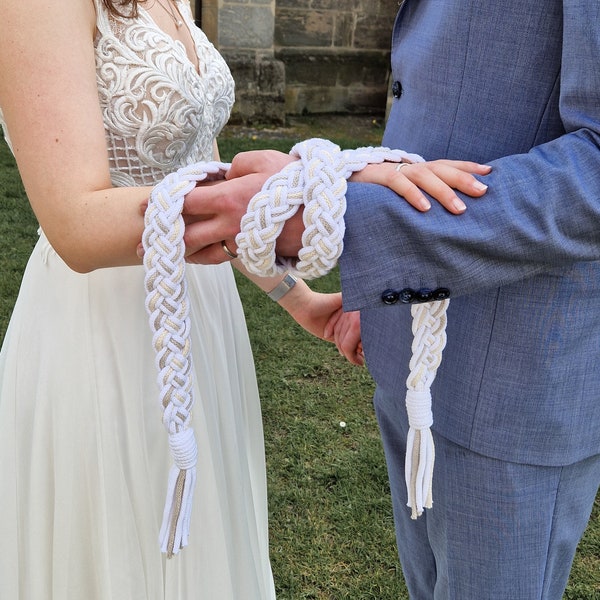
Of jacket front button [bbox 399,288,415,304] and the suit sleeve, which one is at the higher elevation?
the suit sleeve

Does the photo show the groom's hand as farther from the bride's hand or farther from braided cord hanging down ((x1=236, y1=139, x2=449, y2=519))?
the bride's hand

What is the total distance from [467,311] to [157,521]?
953 mm

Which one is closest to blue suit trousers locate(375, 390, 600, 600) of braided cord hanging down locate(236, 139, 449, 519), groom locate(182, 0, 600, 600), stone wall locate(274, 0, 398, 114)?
groom locate(182, 0, 600, 600)

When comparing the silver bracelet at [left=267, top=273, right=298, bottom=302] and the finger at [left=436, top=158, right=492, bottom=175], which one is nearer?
the finger at [left=436, top=158, right=492, bottom=175]

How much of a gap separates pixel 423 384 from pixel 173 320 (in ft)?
1.52

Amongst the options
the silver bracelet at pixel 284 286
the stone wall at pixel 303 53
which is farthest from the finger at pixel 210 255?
the stone wall at pixel 303 53

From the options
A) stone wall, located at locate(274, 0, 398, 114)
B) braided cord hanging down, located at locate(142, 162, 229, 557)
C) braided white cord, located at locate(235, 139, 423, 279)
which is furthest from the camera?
stone wall, located at locate(274, 0, 398, 114)

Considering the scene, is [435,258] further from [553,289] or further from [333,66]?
[333,66]

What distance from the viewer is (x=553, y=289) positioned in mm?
1244

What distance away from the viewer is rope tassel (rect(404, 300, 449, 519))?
1.20 metres

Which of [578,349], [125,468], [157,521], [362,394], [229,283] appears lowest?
[362,394]

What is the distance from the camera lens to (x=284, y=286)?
1.95 m

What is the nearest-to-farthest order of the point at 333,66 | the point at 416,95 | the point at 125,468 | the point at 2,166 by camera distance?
the point at 416,95 < the point at 125,468 < the point at 2,166 < the point at 333,66

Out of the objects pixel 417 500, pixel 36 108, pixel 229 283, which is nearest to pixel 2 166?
pixel 229 283
